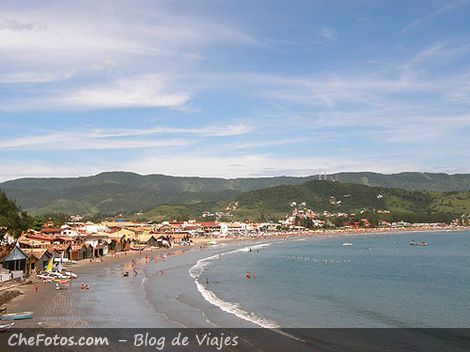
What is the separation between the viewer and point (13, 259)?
49.8 metres

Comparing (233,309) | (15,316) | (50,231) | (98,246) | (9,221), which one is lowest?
(233,309)

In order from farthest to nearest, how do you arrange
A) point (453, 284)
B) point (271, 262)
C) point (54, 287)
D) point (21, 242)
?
point (271, 262), point (21, 242), point (453, 284), point (54, 287)

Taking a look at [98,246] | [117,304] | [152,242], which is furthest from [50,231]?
[117,304]

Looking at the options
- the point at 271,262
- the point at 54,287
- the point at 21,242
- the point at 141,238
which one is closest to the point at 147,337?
the point at 54,287

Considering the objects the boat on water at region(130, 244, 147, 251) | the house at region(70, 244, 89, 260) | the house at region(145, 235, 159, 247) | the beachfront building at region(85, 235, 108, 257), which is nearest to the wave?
the house at region(70, 244, 89, 260)

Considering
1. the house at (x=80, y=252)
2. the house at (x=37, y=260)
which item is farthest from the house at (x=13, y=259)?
the house at (x=80, y=252)

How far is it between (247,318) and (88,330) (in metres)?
10.6

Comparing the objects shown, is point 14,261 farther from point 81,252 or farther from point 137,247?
point 137,247

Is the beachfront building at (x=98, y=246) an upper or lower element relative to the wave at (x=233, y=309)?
upper

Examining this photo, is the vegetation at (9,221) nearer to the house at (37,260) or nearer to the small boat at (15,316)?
the house at (37,260)

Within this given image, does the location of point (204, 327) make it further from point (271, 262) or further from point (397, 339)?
point (271, 262)

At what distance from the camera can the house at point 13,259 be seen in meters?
48.6

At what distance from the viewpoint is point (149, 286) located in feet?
172

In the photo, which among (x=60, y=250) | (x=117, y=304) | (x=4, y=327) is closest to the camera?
(x=4, y=327)
